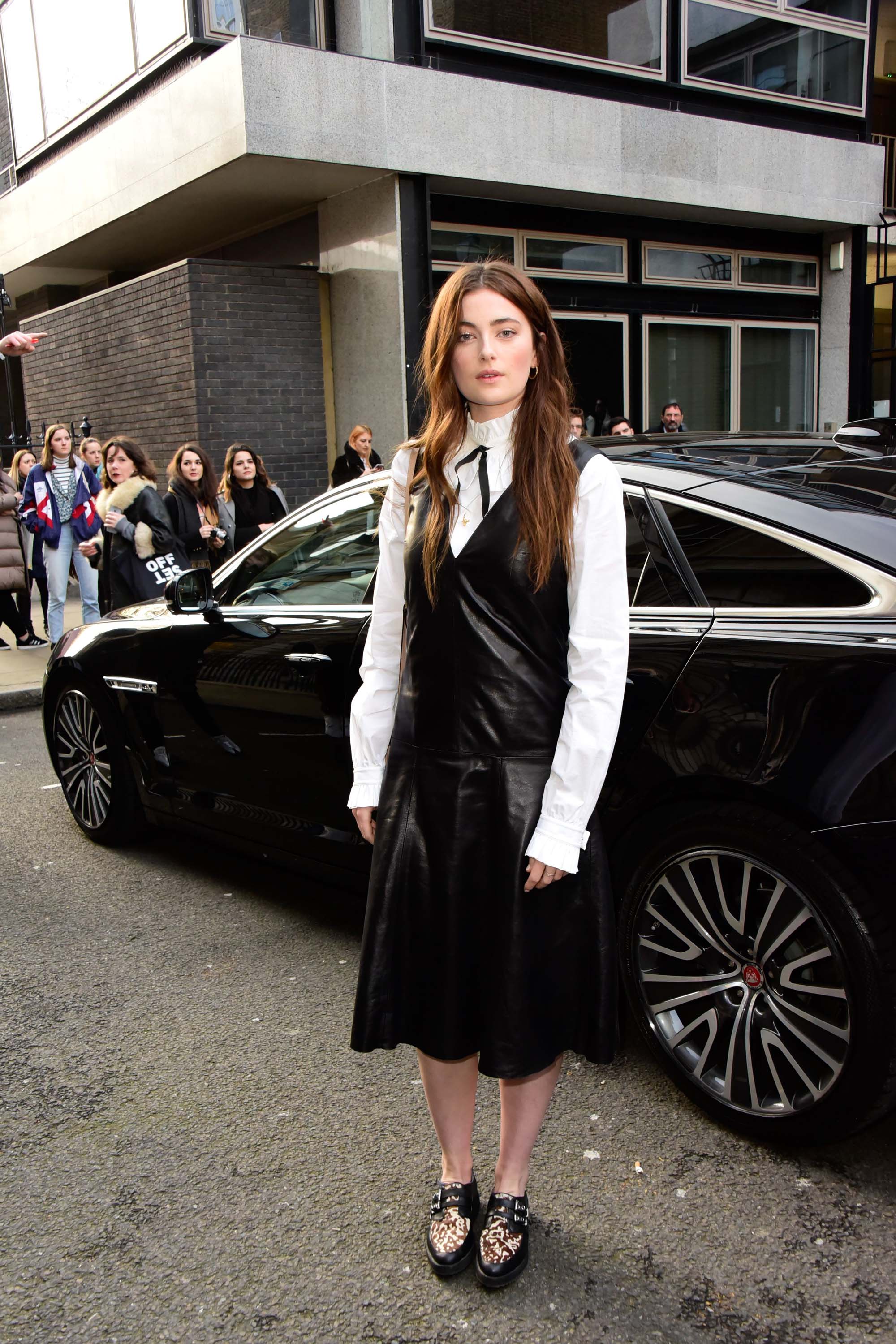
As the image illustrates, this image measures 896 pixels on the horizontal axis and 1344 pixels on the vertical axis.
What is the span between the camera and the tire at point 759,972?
97.6 inches

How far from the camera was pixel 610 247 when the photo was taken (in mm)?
14523

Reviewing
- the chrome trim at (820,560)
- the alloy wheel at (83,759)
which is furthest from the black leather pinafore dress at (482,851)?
the alloy wheel at (83,759)

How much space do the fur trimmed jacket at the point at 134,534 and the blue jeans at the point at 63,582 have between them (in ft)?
6.83

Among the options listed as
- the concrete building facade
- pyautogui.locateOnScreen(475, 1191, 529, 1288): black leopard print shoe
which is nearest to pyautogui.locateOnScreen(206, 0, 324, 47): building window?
the concrete building facade

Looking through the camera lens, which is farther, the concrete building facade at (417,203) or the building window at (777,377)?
the building window at (777,377)

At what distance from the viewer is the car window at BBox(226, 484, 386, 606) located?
392cm

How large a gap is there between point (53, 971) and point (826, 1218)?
8.48 feet

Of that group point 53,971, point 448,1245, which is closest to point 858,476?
point 448,1245

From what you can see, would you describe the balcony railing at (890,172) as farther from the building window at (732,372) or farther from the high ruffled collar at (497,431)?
A: the high ruffled collar at (497,431)

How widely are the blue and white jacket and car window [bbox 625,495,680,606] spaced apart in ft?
25.0

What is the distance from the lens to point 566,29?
43.2 ft

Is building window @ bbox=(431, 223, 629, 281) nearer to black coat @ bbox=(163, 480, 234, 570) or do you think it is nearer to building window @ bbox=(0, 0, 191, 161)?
building window @ bbox=(0, 0, 191, 161)

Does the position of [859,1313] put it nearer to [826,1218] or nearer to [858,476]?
[826,1218]

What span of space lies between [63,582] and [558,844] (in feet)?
29.4
